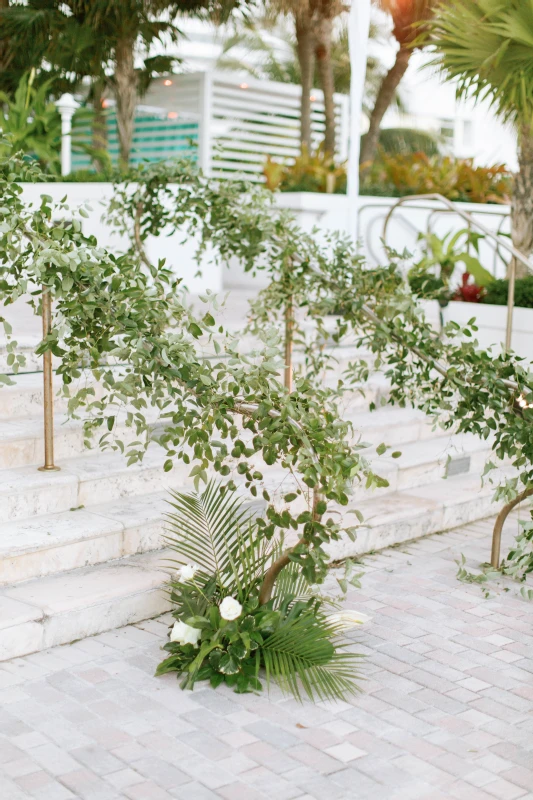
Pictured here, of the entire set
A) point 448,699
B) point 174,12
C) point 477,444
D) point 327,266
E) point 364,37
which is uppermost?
point 174,12

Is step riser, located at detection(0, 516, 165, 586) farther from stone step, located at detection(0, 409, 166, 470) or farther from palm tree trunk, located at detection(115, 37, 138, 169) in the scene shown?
palm tree trunk, located at detection(115, 37, 138, 169)

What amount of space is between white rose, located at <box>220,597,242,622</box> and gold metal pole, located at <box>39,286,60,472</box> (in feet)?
4.05

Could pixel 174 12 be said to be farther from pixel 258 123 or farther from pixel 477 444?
pixel 477 444

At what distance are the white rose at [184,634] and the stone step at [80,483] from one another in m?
0.96

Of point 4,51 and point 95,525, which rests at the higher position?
point 4,51

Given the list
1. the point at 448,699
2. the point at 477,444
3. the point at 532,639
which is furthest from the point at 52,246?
the point at 477,444

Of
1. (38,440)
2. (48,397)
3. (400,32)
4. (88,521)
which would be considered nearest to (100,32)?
(400,32)

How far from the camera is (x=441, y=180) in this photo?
10.6 metres

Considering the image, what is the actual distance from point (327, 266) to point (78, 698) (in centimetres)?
269

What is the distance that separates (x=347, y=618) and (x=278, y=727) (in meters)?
0.65

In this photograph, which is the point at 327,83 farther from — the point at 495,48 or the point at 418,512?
the point at 418,512

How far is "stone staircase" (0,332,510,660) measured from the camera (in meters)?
3.36

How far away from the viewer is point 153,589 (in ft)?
11.8

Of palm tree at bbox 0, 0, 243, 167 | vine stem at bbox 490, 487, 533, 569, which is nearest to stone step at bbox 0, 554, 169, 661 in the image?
vine stem at bbox 490, 487, 533, 569
